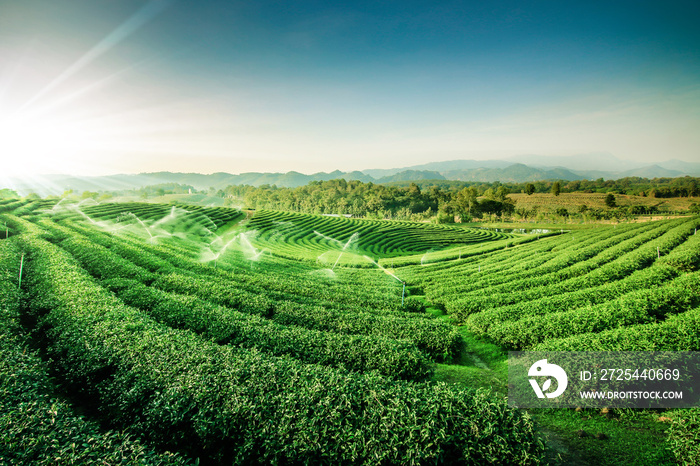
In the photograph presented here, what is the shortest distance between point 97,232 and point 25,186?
1836 cm

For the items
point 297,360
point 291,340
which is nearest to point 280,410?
point 297,360

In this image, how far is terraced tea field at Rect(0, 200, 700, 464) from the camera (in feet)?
14.4

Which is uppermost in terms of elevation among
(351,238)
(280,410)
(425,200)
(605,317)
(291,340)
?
(425,200)

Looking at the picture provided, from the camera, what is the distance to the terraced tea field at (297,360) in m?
4.40

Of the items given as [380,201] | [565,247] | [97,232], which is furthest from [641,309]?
[380,201]

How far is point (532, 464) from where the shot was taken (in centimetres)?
425

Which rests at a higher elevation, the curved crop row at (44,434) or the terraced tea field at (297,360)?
the curved crop row at (44,434)

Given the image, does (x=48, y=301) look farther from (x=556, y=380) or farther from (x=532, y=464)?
(x=556, y=380)

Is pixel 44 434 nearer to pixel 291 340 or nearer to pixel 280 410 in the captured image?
pixel 280 410

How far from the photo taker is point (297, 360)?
7.11m

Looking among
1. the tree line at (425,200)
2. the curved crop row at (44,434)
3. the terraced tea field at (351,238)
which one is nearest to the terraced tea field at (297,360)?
the curved crop row at (44,434)

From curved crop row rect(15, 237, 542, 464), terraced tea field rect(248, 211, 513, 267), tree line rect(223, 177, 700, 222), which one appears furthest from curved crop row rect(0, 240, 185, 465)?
tree line rect(223, 177, 700, 222)

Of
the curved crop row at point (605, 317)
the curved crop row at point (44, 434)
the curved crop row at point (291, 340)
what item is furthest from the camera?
the curved crop row at point (605, 317)

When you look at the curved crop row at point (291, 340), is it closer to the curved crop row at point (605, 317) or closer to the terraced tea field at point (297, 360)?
the terraced tea field at point (297, 360)
